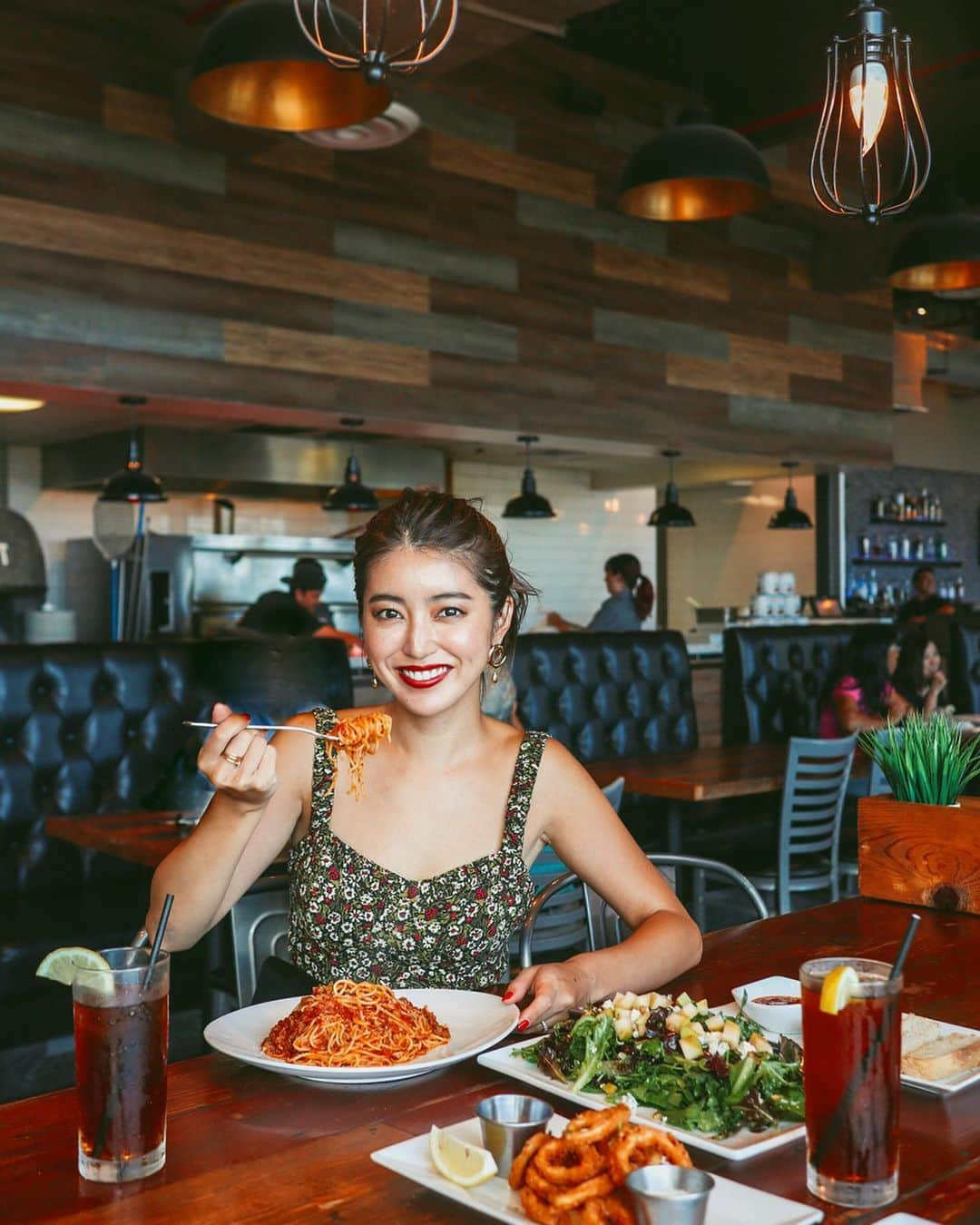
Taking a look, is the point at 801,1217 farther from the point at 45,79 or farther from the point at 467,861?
the point at 45,79

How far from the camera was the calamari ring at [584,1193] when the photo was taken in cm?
94

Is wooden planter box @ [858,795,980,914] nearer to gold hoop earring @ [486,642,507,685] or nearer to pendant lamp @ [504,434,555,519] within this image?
gold hoop earring @ [486,642,507,685]

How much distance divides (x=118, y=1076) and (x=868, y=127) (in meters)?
1.59

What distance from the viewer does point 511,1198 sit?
1.02 metres

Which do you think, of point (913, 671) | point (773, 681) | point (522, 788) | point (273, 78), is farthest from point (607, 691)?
point (522, 788)

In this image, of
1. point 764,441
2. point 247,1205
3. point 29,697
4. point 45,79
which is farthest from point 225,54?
point 764,441

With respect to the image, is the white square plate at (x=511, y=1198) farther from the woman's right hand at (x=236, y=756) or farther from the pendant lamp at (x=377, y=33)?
the pendant lamp at (x=377, y=33)

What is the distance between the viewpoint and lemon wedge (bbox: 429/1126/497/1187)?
1027 mm

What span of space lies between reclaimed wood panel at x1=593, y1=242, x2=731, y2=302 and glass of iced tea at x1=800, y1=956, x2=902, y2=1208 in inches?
250

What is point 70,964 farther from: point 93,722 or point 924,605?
point 924,605

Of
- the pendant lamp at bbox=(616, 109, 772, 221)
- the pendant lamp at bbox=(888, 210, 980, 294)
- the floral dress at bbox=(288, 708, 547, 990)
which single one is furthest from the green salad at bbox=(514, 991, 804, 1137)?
the pendant lamp at bbox=(888, 210, 980, 294)

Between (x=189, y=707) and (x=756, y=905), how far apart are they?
2493mm

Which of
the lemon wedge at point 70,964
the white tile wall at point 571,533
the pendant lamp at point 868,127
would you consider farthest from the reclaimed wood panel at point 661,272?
the lemon wedge at point 70,964

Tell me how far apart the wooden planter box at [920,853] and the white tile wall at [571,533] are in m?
8.86
